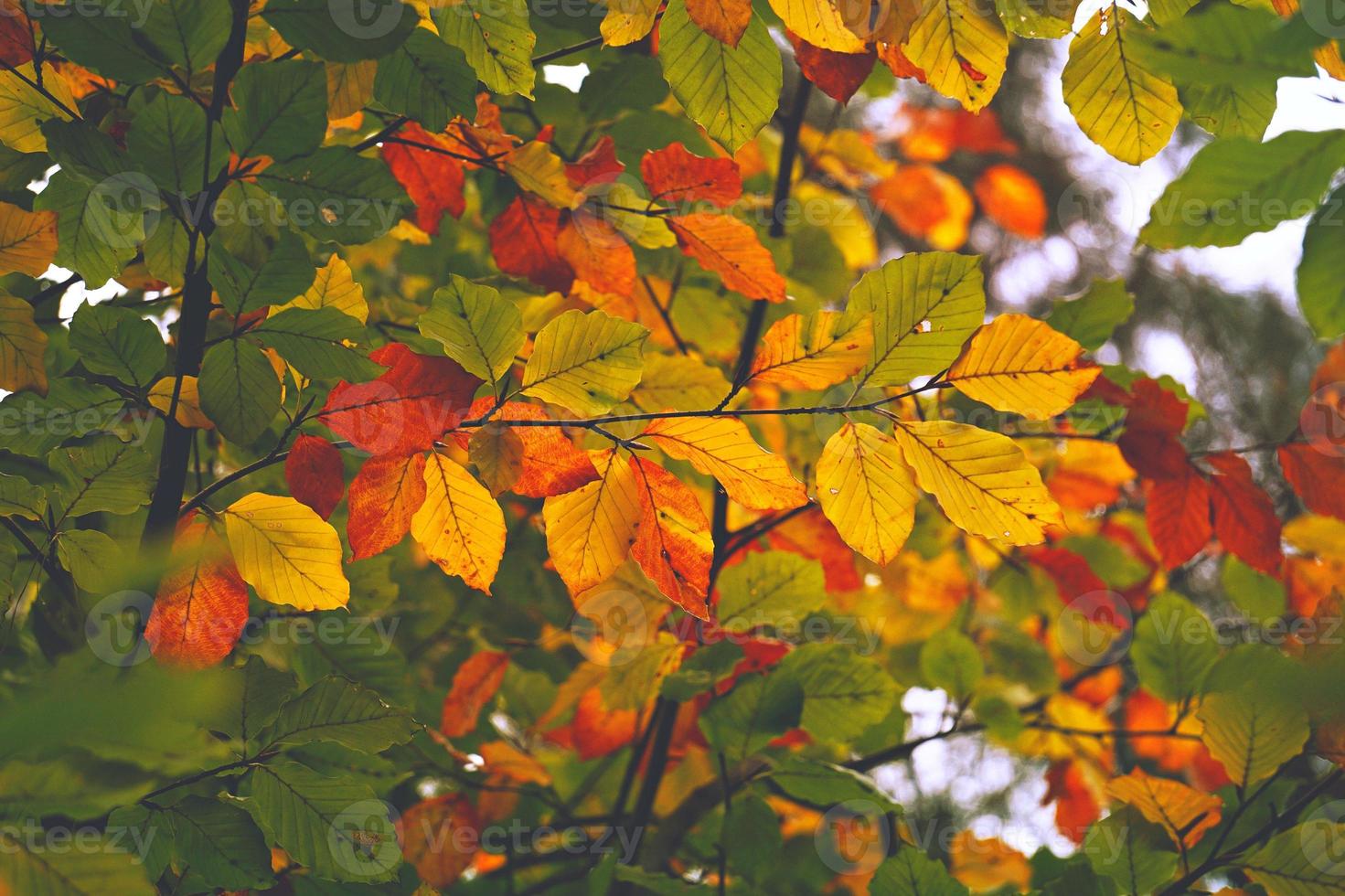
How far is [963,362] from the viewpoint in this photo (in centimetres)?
61

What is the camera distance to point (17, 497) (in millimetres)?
552

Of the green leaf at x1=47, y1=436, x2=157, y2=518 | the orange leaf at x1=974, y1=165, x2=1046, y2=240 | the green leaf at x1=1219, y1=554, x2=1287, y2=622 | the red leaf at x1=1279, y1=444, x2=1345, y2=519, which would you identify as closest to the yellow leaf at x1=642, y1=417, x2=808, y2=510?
the green leaf at x1=47, y1=436, x2=157, y2=518

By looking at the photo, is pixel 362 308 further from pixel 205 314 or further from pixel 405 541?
pixel 405 541

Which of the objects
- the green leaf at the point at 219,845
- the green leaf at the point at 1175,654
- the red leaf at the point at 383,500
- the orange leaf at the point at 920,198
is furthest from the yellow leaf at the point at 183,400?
the orange leaf at the point at 920,198

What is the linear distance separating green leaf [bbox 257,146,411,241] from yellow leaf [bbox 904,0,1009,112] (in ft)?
1.11

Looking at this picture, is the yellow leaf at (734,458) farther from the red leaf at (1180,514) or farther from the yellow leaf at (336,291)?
the red leaf at (1180,514)

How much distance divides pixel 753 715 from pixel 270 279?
474mm

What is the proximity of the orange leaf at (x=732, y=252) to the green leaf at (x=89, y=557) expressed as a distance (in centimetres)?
44

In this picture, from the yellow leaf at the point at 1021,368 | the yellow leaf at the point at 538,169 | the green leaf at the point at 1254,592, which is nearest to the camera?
the yellow leaf at the point at 1021,368

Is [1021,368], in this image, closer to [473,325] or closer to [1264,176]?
[1264,176]

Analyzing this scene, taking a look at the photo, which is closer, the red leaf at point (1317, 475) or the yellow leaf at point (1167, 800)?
the yellow leaf at point (1167, 800)

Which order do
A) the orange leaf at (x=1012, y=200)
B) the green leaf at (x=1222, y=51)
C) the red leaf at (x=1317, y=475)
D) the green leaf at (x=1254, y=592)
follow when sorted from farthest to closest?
the orange leaf at (x=1012, y=200), the green leaf at (x=1254, y=592), the red leaf at (x=1317, y=475), the green leaf at (x=1222, y=51)

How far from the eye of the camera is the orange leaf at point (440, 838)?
0.89 metres

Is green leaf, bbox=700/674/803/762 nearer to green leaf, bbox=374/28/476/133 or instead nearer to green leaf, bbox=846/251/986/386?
green leaf, bbox=846/251/986/386
